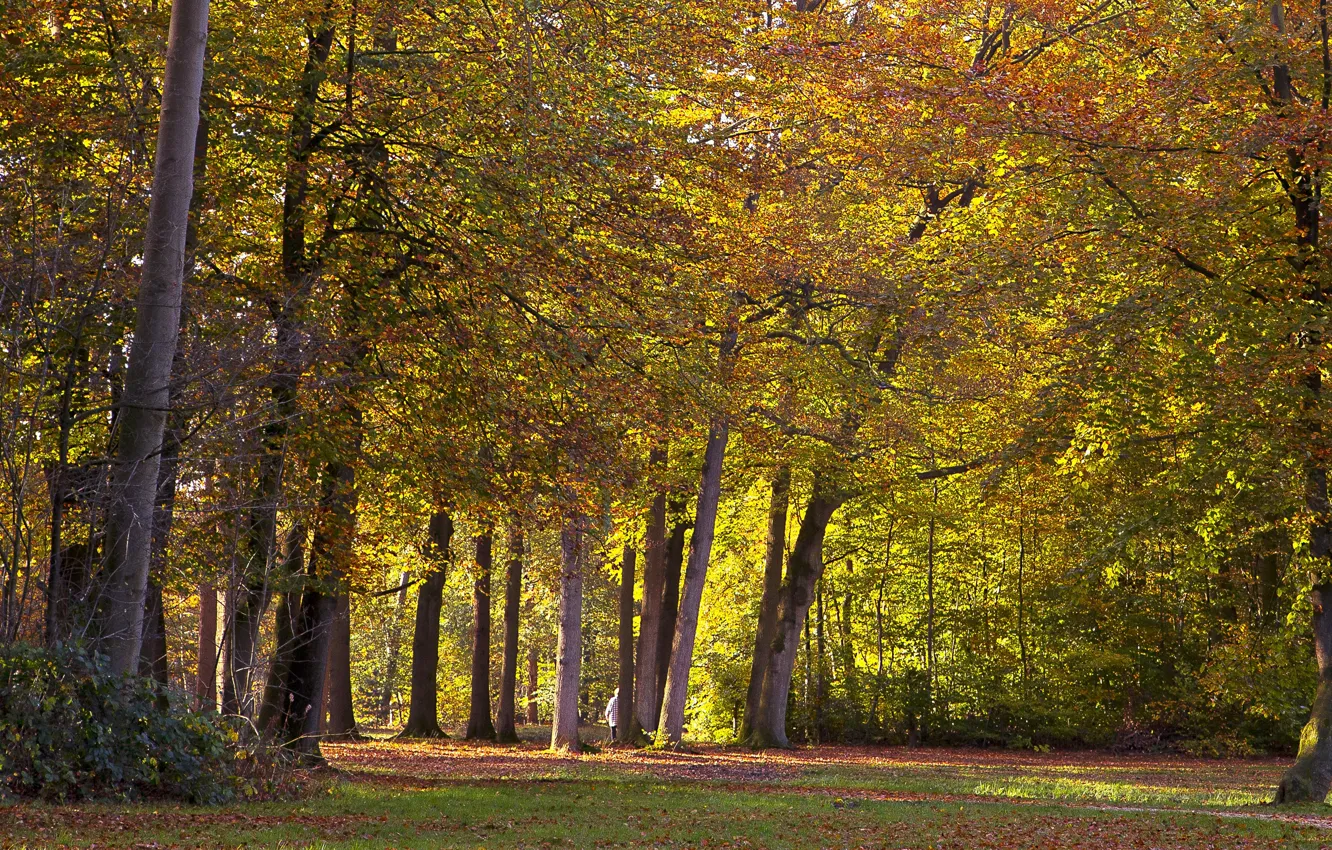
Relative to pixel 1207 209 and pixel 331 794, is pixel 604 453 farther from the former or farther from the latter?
pixel 1207 209

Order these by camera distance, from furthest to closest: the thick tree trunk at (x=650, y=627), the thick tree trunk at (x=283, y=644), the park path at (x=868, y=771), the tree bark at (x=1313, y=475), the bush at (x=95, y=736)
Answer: the thick tree trunk at (x=650, y=627) < the park path at (x=868, y=771) < the thick tree trunk at (x=283, y=644) < the tree bark at (x=1313, y=475) < the bush at (x=95, y=736)

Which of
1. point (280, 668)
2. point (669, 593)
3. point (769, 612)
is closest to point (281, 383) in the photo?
point (280, 668)

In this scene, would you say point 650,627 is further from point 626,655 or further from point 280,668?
point 280,668

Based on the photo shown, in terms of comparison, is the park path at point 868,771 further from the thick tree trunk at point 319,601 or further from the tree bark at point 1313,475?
the thick tree trunk at point 319,601

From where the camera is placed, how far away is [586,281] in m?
13.4

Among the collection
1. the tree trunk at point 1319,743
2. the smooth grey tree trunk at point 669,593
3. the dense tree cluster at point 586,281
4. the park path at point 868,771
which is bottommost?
the park path at point 868,771

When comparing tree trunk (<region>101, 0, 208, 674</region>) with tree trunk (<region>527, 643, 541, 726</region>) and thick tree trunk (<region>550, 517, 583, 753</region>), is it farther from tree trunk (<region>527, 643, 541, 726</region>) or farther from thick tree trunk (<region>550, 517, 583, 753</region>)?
tree trunk (<region>527, 643, 541, 726</region>)

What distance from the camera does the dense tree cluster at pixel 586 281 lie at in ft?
36.4

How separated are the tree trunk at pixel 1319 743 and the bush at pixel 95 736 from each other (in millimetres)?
11174

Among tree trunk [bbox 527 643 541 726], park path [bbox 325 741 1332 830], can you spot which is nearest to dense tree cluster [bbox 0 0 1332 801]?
park path [bbox 325 741 1332 830]

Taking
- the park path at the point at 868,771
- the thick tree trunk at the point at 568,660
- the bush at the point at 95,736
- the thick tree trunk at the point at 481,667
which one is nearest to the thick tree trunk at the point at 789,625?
the park path at the point at 868,771

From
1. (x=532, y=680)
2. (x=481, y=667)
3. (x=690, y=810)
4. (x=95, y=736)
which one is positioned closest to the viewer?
(x=95, y=736)

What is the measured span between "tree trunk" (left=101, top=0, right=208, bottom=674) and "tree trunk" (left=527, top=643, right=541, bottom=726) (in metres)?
39.6

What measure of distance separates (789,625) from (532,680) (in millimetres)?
31693
